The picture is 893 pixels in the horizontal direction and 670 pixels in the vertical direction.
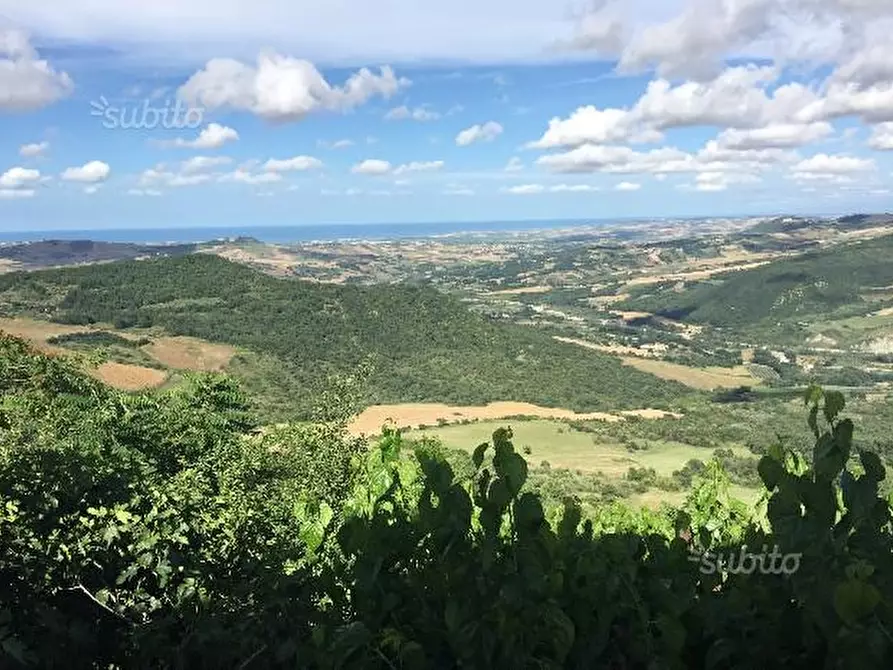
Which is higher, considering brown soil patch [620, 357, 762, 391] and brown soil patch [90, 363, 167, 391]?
brown soil patch [90, 363, 167, 391]

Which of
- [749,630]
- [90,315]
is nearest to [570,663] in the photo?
[749,630]

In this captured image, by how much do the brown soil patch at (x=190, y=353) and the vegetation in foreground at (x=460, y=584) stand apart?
8413 cm

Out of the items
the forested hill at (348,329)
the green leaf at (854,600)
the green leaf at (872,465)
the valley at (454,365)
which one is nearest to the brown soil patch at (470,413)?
the valley at (454,365)

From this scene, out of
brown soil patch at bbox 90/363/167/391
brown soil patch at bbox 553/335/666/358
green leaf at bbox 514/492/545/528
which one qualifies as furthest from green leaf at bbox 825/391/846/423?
brown soil patch at bbox 553/335/666/358

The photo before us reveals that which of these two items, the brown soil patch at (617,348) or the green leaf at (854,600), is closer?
the green leaf at (854,600)

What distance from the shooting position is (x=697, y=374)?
422ft

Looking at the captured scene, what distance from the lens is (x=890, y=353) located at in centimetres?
15762

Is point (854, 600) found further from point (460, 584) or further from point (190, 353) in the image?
point (190, 353)

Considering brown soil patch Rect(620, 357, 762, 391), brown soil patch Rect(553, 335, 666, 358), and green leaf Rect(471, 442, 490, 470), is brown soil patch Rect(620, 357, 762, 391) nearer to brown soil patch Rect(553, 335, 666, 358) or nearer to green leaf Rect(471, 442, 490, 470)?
brown soil patch Rect(553, 335, 666, 358)

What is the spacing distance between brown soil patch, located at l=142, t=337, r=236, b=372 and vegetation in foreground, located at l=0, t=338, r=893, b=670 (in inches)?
3312

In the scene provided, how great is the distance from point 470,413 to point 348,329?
36.7m

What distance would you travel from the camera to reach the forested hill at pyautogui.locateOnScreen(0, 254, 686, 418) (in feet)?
341

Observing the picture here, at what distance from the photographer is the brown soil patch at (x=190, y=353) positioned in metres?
88.7

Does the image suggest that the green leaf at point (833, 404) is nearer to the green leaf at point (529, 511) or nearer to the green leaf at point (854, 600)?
the green leaf at point (854, 600)
